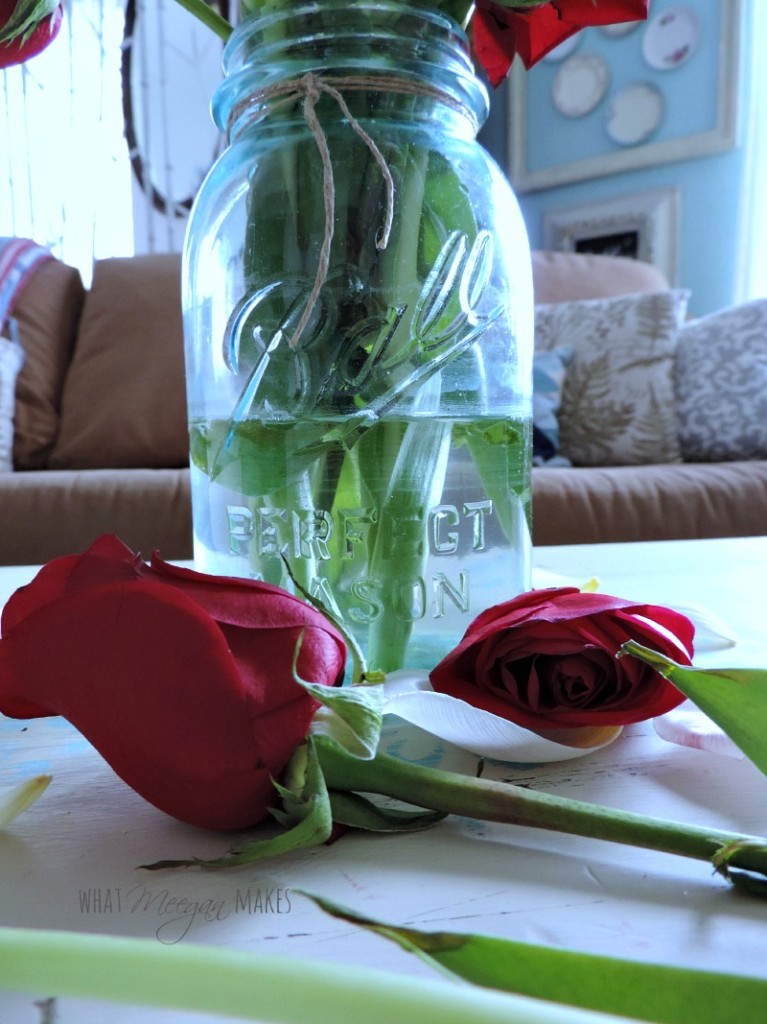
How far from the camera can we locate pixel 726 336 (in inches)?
64.1

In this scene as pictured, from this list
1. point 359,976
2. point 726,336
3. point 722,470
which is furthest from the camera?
point 726,336

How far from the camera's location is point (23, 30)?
0.29 metres

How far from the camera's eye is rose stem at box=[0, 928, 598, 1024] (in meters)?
0.08

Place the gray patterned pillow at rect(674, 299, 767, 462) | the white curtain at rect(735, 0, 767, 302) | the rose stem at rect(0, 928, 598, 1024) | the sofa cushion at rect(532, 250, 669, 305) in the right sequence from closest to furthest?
the rose stem at rect(0, 928, 598, 1024), the gray patterned pillow at rect(674, 299, 767, 462), the sofa cushion at rect(532, 250, 669, 305), the white curtain at rect(735, 0, 767, 302)

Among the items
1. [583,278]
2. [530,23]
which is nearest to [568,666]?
[530,23]

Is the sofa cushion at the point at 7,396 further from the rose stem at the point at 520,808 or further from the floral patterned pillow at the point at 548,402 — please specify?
the rose stem at the point at 520,808

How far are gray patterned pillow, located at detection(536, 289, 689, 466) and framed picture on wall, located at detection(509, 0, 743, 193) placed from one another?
1.11 metres

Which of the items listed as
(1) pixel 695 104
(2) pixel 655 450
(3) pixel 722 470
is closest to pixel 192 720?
(3) pixel 722 470

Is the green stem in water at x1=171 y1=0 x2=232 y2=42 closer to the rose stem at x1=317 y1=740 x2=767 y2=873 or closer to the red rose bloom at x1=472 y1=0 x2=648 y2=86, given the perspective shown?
the red rose bloom at x1=472 y1=0 x2=648 y2=86

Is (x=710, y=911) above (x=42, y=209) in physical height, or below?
below

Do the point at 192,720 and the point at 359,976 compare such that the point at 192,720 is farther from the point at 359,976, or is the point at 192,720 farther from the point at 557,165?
the point at 557,165

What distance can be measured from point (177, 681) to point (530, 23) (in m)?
0.32

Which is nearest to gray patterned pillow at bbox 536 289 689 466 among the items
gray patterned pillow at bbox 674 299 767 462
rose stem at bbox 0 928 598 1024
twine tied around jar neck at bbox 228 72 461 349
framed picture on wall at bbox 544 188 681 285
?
gray patterned pillow at bbox 674 299 767 462

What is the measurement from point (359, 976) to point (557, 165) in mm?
3097
